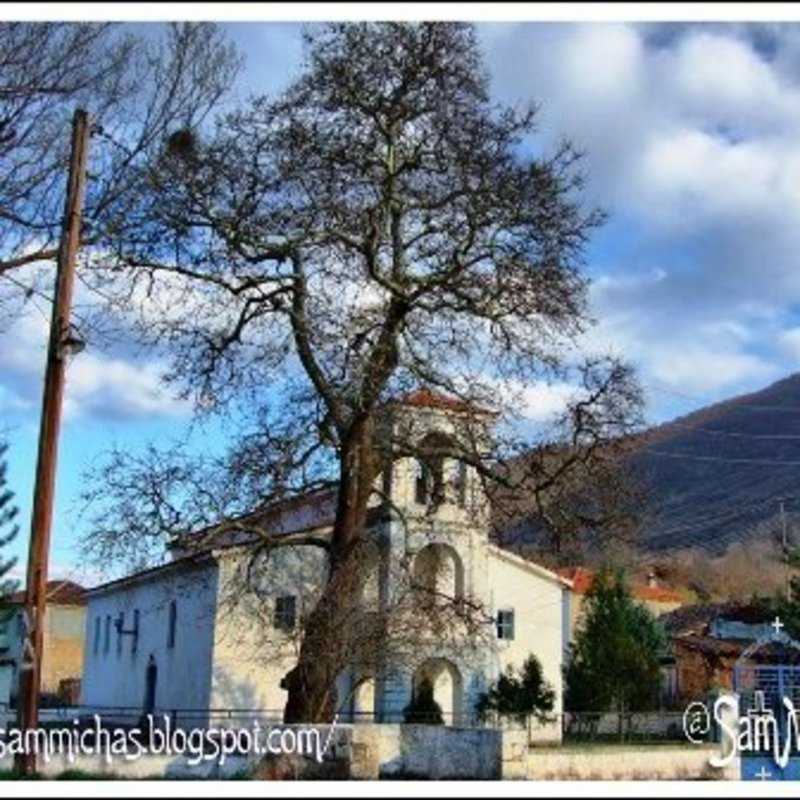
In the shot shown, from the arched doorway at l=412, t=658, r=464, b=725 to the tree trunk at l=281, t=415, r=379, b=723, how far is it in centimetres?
1351

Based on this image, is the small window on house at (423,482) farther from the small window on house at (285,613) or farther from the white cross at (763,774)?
the white cross at (763,774)

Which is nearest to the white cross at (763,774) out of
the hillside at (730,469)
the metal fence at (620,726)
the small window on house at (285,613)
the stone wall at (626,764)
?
the stone wall at (626,764)

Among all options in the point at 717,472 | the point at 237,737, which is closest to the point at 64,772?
the point at 237,737

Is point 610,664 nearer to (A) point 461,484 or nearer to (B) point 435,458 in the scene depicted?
(A) point 461,484

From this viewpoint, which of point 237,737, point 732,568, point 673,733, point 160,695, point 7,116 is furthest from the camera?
point 732,568

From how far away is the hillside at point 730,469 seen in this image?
100562 millimetres

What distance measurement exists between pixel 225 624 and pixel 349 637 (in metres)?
13.1

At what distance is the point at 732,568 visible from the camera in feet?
293

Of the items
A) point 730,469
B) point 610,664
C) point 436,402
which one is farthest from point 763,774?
point 730,469

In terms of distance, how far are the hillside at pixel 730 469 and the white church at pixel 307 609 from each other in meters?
53.1

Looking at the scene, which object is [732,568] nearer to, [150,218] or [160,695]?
[160,695]

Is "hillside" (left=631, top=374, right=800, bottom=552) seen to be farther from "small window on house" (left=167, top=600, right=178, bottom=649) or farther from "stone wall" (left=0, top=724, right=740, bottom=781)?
"stone wall" (left=0, top=724, right=740, bottom=781)

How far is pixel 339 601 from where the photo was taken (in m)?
23.2

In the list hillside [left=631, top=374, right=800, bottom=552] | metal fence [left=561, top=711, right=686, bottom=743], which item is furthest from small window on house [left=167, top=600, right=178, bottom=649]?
hillside [left=631, top=374, right=800, bottom=552]
